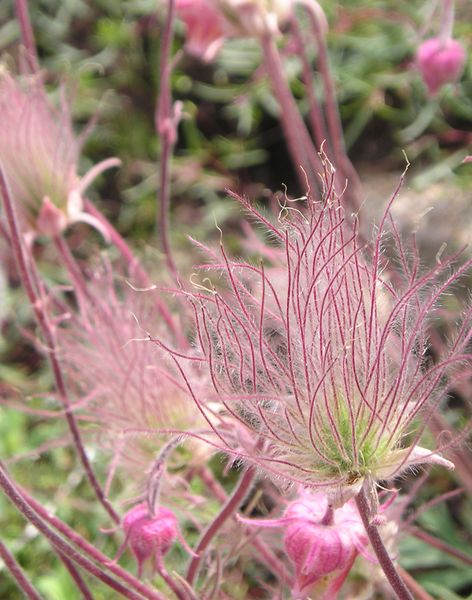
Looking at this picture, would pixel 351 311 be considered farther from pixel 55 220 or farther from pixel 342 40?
pixel 342 40

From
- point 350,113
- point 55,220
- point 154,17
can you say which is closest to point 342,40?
point 350,113

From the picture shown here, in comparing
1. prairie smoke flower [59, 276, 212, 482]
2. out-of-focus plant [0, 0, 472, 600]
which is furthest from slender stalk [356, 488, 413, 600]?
prairie smoke flower [59, 276, 212, 482]

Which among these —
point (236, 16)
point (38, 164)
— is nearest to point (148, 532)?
point (38, 164)

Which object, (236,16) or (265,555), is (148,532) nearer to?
(265,555)

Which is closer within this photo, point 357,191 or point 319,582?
point 319,582

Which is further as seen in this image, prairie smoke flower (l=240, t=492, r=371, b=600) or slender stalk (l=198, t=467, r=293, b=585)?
slender stalk (l=198, t=467, r=293, b=585)

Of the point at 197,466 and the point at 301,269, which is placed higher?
the point at 301,269

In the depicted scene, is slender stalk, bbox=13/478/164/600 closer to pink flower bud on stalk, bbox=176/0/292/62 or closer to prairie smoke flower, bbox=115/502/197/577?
prairie smoke flower, bbox=115/502/197/577
